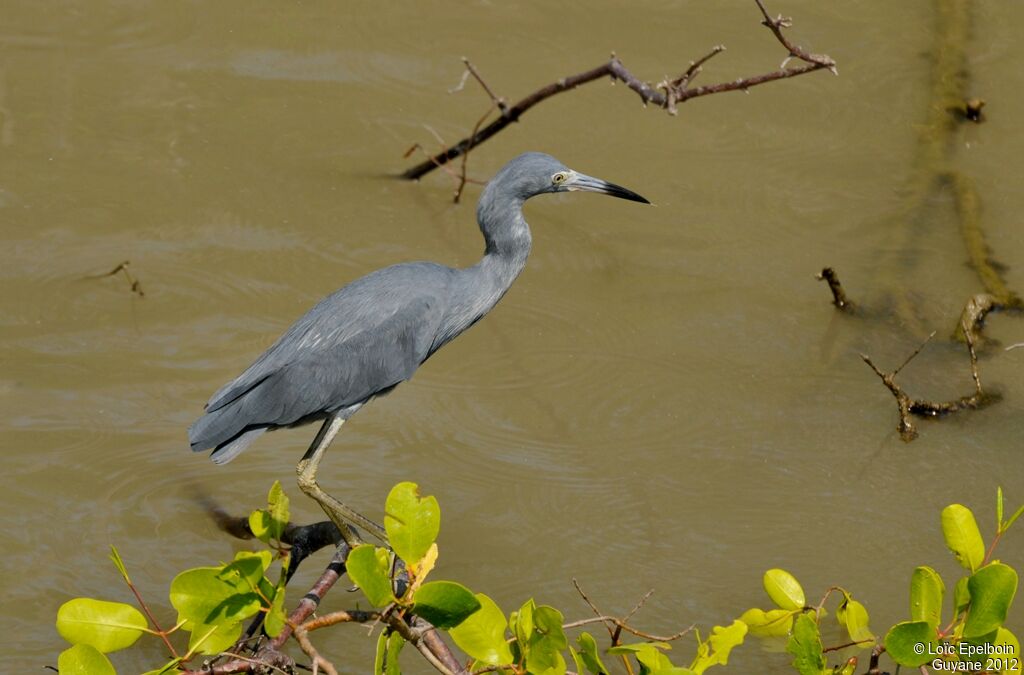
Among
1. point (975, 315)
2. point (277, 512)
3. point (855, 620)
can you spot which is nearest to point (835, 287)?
point (975, 315)

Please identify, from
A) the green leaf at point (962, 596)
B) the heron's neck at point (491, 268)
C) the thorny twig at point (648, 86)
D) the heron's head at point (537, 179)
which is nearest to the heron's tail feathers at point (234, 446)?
the heron's neck at point (491, 268)

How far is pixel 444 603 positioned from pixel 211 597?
1.68 feet

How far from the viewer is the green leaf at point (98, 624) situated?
277 cm

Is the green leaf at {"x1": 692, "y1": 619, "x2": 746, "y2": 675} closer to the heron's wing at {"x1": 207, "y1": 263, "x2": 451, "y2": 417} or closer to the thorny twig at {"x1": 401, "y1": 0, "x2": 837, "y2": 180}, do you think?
the heron's wing at {"x1": 207, "y1": 263, "x2": 451, "y2": 417}

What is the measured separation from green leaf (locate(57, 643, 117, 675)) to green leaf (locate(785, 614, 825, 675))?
1.57 meters

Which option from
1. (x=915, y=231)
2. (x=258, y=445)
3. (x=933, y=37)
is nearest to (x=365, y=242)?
(x=258, y=445)

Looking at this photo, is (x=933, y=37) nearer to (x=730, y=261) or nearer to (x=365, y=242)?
(x=730, y=261)

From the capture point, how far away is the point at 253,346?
5.82 metres

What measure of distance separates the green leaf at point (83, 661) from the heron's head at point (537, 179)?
2.53m

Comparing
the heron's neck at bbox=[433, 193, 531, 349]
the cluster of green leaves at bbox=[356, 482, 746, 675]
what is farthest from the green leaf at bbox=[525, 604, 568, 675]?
the heron's neck at bbox=[433, 193, 531, 349]

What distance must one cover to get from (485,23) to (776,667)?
15.6 ft

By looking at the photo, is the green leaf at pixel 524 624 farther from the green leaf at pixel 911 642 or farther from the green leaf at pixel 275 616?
the green leaf at pixel 911 642

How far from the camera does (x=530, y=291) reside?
6.36 m

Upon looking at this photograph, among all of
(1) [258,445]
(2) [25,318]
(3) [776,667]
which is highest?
(2) [25,318]
